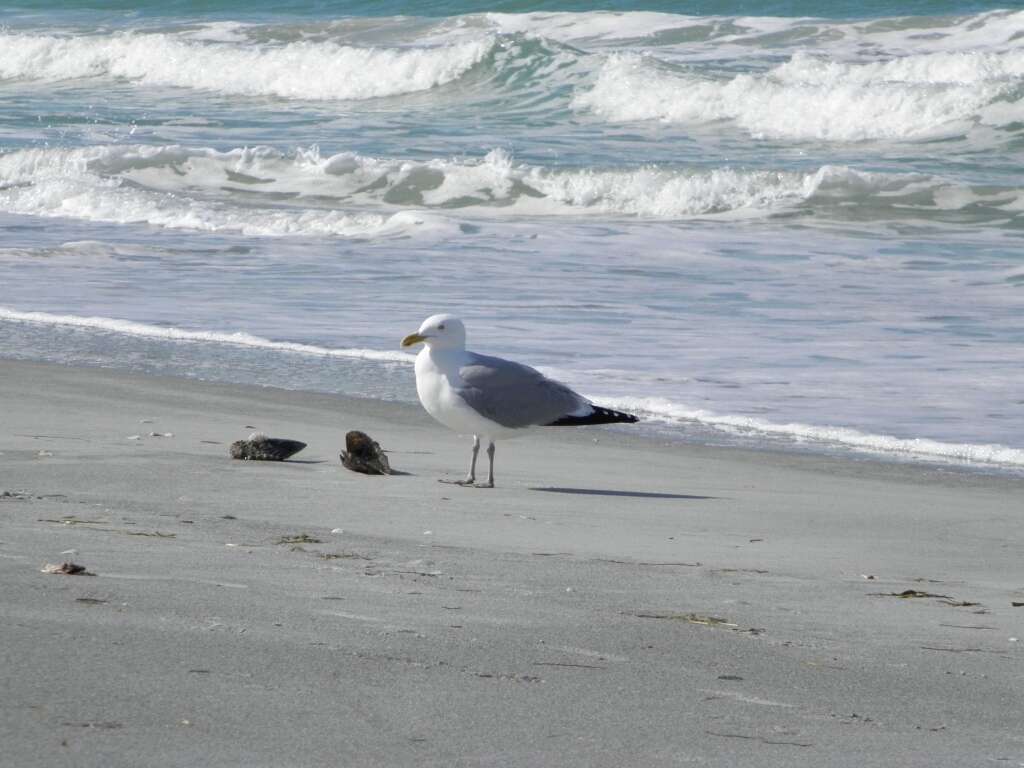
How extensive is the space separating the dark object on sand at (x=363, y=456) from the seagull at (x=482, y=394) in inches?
9.7

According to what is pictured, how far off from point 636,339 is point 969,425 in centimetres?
241

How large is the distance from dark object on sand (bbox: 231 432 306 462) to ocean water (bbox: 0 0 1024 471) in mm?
2038

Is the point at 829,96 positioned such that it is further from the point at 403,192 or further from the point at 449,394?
the point at 449,394

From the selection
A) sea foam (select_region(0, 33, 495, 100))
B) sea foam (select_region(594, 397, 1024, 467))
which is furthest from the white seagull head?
sea foam (select_region(0, 33, 495, 100))

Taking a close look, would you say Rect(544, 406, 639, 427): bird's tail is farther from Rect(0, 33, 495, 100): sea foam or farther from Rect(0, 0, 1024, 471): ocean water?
Rect(0, 33, 495, 100): sea foam

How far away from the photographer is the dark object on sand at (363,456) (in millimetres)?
5781

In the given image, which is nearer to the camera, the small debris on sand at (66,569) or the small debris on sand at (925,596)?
the small debris on sand at (66,569)

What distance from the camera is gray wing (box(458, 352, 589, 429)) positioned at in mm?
5766

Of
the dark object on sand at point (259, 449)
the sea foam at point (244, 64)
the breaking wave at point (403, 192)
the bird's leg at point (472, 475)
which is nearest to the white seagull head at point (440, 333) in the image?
the bird's leg at point (472, 475)

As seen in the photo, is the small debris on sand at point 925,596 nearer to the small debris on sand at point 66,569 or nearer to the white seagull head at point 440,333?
the small debris on sand at point 66,569

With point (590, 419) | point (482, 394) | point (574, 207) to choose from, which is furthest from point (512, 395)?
point (574, 207)

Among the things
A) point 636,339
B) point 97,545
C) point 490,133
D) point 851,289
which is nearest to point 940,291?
point 851,289

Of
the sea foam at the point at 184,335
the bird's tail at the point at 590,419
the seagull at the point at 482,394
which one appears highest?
the seagull at the point at 482,394

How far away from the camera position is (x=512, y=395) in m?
5.80
